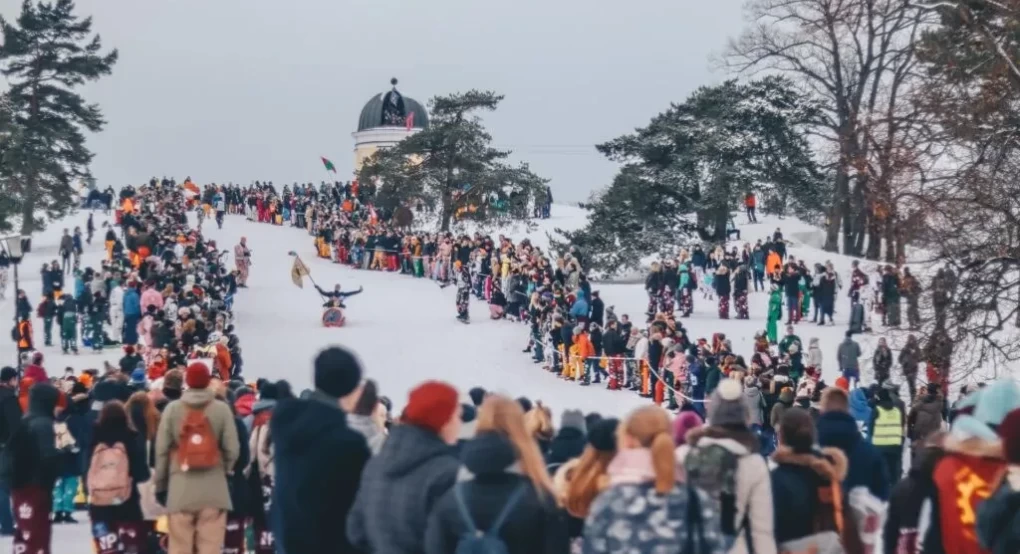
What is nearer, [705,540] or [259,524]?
[705,540]

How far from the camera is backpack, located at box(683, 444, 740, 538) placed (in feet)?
21.6

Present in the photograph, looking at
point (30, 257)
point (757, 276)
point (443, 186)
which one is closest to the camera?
point (757, 276)

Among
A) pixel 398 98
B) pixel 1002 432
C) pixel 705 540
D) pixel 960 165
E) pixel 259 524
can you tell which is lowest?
pixel 259 524

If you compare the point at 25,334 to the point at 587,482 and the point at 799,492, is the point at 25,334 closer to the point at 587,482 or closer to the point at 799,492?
the point at 587,482

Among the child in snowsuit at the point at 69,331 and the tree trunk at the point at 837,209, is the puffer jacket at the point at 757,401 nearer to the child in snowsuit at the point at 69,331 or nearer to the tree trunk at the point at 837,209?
the child in snowsuit at the point at 69,331

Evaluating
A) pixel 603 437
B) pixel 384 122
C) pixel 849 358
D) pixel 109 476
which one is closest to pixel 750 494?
pixel 603 437

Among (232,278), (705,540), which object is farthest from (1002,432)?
(232,278)

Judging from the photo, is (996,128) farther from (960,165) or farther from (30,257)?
(30,257)

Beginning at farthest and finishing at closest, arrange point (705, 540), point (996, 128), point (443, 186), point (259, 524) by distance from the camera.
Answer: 1. point (443, 186)
2. point (996, 128)
3. point (259, 524)
4. point (705, 540)

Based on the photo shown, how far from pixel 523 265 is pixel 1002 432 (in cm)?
2889

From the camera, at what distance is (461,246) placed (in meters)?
39.8

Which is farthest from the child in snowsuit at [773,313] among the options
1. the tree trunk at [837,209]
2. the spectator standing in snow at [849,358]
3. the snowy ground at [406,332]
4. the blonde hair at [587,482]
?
the blonde hair at [587,482]

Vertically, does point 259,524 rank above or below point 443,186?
below

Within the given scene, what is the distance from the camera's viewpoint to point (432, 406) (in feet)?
19.9
